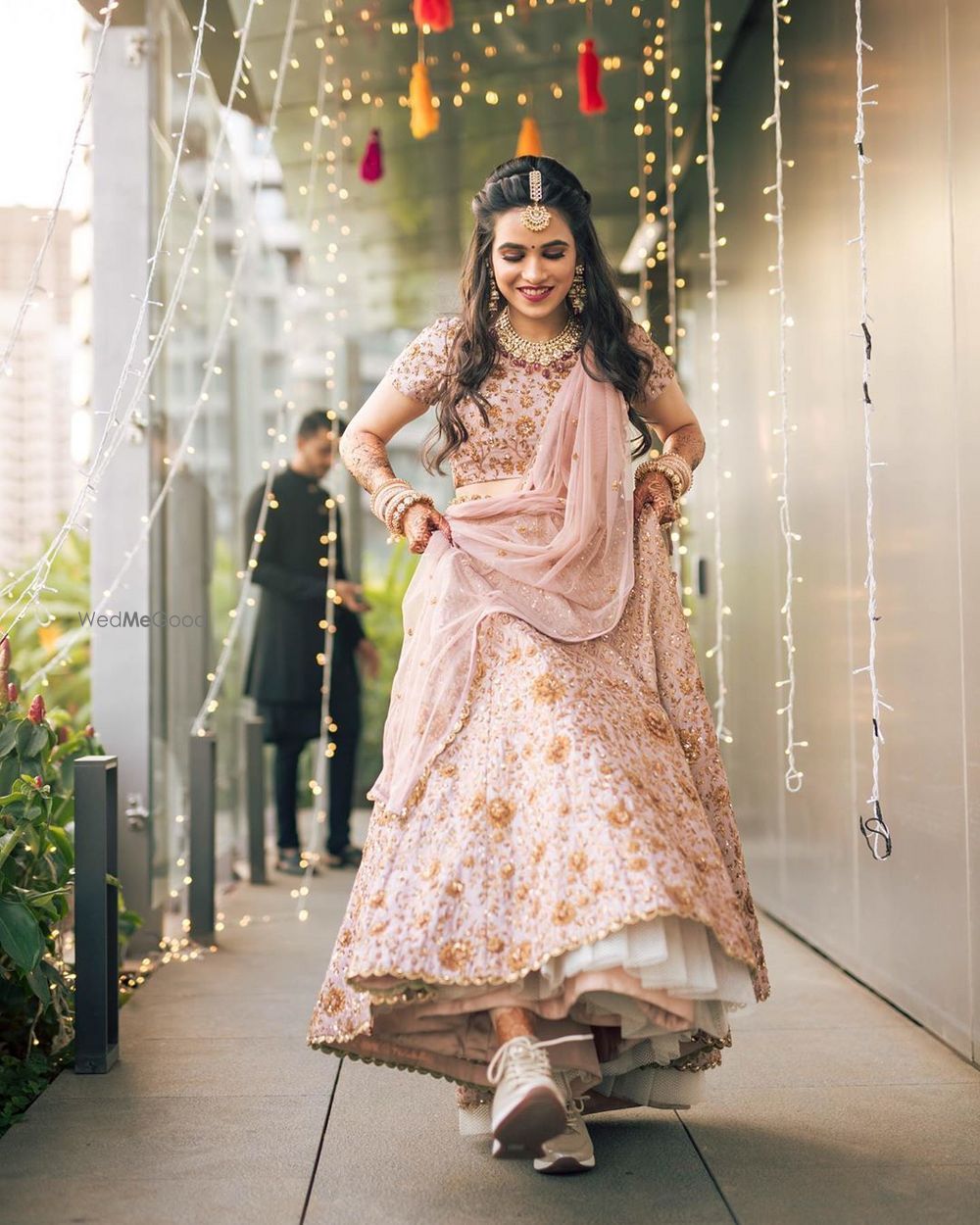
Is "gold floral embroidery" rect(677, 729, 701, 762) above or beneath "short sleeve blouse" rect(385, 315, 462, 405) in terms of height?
beneath

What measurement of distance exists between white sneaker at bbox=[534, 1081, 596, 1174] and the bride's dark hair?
45.8 inches

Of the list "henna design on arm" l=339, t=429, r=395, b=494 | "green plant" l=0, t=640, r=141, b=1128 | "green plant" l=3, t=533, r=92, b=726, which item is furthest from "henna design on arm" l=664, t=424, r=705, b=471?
"green plant" l=3, t=533, r=92, b=726

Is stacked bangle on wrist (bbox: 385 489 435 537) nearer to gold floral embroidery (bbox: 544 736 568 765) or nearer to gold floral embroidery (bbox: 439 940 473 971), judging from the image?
gold floral embroidery (bbox: 544 736 568 765)

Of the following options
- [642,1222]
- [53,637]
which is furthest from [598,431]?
[53,637]

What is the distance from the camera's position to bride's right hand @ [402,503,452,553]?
2432 mm

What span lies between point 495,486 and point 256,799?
3.14 metres

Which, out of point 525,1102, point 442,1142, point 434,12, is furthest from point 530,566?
point 434,12

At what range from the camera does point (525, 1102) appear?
6.16 ft

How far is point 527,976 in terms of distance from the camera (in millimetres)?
2090

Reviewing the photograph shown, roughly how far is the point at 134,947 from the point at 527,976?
227 cm

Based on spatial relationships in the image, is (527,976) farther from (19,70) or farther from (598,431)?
(19,70)

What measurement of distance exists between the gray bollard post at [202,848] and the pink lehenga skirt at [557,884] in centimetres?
203

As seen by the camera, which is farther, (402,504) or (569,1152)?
(402,504)

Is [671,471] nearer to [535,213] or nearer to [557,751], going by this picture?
[535,213]
